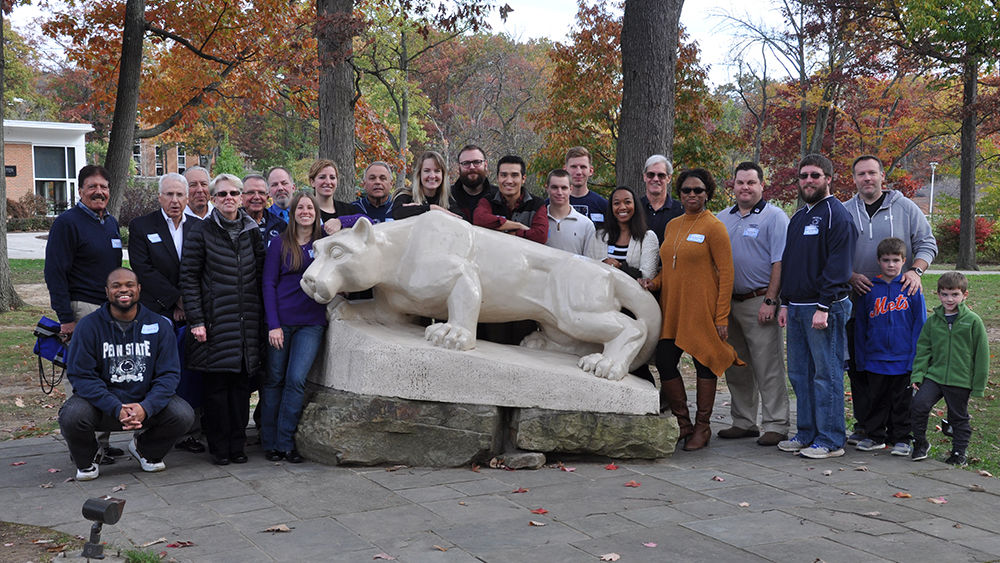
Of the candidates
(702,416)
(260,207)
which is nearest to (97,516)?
(260,207)

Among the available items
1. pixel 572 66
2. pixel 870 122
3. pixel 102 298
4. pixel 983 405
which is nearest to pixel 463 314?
pixel 102 298

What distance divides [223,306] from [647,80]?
5289mm

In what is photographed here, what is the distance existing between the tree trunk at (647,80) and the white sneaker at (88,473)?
598cm

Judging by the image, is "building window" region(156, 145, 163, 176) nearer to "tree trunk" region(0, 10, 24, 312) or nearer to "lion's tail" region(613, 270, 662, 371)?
"tree trunk" region(0, 10, 24, 312)

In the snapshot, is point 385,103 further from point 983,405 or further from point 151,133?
point 983,405

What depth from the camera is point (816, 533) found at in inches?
165

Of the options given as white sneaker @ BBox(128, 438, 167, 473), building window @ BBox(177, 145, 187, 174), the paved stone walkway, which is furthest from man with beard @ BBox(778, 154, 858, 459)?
building window @ BBox(177, 145, 187, 174)

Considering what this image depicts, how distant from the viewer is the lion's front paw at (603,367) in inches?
221

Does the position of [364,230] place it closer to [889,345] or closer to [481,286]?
[481,286]

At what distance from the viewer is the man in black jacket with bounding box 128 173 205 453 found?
18.5 feet

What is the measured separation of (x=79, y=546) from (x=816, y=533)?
362 cm

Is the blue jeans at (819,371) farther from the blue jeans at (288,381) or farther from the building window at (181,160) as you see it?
the building window at (181,160)

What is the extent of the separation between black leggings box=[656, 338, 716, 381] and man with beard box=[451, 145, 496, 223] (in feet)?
5.49

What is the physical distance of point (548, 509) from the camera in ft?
15.0
